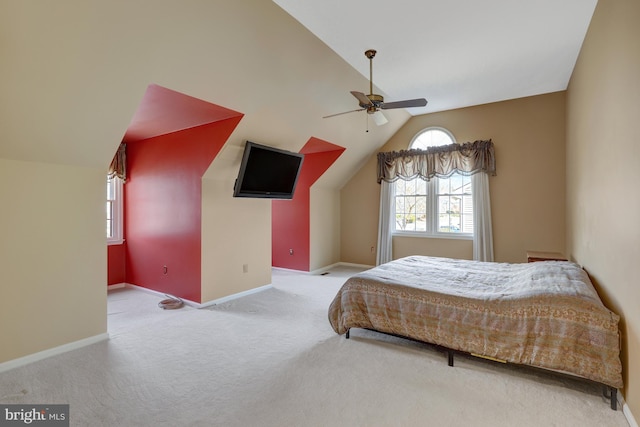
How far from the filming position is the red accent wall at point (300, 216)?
5.74m

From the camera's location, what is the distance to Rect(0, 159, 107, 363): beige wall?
8.21 ft

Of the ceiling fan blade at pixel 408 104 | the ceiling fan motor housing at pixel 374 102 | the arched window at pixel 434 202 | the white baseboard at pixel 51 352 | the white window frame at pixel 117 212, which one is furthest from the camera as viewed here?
the arched window at pixel 434 202

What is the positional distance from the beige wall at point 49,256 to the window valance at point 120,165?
1.99 meters

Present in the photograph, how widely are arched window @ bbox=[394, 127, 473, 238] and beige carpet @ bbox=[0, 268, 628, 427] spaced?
334 cm

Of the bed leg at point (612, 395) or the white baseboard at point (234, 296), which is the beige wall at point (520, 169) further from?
the bed leg at point (612, 395)

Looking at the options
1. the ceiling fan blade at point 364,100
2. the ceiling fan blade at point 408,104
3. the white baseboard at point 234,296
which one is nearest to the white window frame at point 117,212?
the white baseboard at point 234,296

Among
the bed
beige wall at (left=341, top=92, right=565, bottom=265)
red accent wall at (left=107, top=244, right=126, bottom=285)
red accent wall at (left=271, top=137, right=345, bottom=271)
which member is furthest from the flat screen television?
beige wall at (left=341, top=92, right=565, bottom=265)

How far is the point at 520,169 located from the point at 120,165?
6.40 metres

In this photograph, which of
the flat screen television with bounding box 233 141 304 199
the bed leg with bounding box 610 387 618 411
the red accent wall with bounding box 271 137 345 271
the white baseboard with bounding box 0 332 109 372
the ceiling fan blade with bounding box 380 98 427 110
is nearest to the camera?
the bed leg with bounding box 610 387 618 411

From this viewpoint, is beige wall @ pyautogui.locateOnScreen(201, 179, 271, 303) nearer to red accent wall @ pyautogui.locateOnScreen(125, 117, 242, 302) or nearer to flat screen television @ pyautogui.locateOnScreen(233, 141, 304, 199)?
red accent wall @ pyautogui.locateOnScreen(125, 117, 242, 302)

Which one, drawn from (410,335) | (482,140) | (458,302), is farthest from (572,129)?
(410,335)

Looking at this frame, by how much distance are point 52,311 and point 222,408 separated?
194 centimetres

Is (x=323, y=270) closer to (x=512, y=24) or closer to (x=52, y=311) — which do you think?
(x=52, y=311)

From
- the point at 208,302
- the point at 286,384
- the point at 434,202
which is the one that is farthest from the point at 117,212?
the point at 434,202
